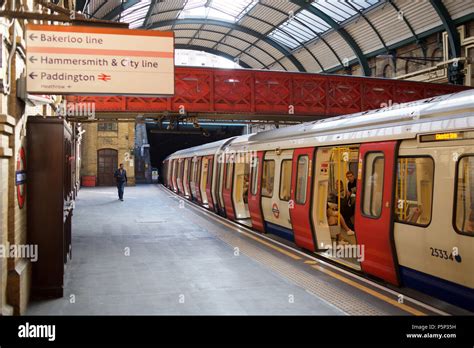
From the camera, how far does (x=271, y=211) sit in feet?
34.2

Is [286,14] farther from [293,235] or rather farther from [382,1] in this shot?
[293,235]

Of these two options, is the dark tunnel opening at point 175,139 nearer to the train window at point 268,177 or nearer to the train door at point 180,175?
the train door at point 180,175

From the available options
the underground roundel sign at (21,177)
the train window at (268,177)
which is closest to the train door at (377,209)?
the train window at (268,177)

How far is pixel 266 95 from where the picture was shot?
50.6ft

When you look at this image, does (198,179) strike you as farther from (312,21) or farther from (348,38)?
(312,21)

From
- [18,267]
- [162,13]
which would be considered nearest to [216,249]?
[18,267]

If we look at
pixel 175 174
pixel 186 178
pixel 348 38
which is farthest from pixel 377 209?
pixel 348 38

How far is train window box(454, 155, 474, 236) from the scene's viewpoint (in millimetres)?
4875

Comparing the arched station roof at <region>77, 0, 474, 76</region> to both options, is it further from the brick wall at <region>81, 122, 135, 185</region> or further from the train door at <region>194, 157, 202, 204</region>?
the brick wall at <region>81, 122, 135, 185</region>

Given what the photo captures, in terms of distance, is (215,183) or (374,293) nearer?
(374,293)

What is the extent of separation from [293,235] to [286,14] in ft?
70.3

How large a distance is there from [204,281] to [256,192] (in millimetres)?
4962

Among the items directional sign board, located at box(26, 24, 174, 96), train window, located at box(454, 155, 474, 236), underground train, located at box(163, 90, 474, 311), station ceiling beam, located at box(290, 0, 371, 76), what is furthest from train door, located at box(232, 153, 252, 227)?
Result: station ceiling beam, located at box(290, 0, 371, 76)

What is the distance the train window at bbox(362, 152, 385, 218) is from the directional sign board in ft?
10.2
